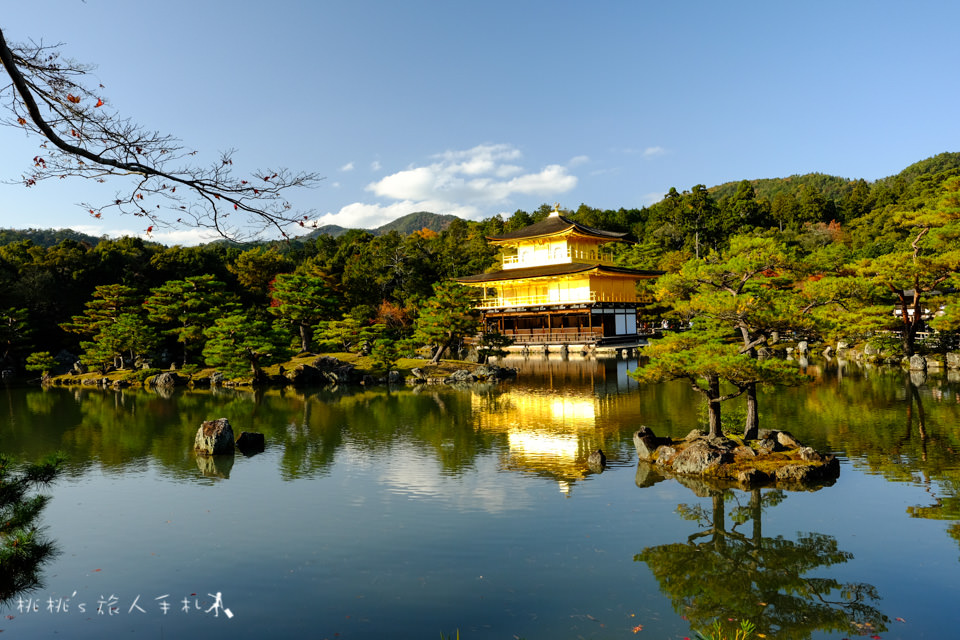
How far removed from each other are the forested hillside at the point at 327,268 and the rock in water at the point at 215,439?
921 cm

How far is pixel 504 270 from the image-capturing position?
42.9 m

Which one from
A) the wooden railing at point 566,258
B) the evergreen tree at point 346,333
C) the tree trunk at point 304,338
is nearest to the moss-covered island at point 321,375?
the evergreen tree at point 346,333

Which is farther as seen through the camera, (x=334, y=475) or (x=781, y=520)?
(x=334, y=475)

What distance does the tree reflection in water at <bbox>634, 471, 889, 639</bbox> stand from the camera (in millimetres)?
5543

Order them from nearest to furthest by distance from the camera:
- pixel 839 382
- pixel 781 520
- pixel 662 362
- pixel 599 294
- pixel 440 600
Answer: pixel 440 600, pixel 781 520, pixel 662 362, pixel 839 382, pixel 599 294

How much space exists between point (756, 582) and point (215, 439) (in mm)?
10741

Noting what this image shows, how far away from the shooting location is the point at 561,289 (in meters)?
39.8

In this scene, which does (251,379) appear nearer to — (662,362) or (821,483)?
(662,362)

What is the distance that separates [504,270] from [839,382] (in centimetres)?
2529

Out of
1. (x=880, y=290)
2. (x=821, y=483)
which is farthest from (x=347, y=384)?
(x=880, y=290)

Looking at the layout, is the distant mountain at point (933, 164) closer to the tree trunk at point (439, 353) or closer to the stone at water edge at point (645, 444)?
the tree trunk at point (439, 353)

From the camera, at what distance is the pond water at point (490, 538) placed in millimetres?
5719

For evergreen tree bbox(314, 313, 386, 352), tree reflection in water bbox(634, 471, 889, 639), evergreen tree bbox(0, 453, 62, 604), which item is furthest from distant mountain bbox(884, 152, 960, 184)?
evergreen tree bbox(0, 453, 62, 604)

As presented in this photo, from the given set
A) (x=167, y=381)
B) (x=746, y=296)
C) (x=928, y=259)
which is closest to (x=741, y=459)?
(x=746, y=296)
